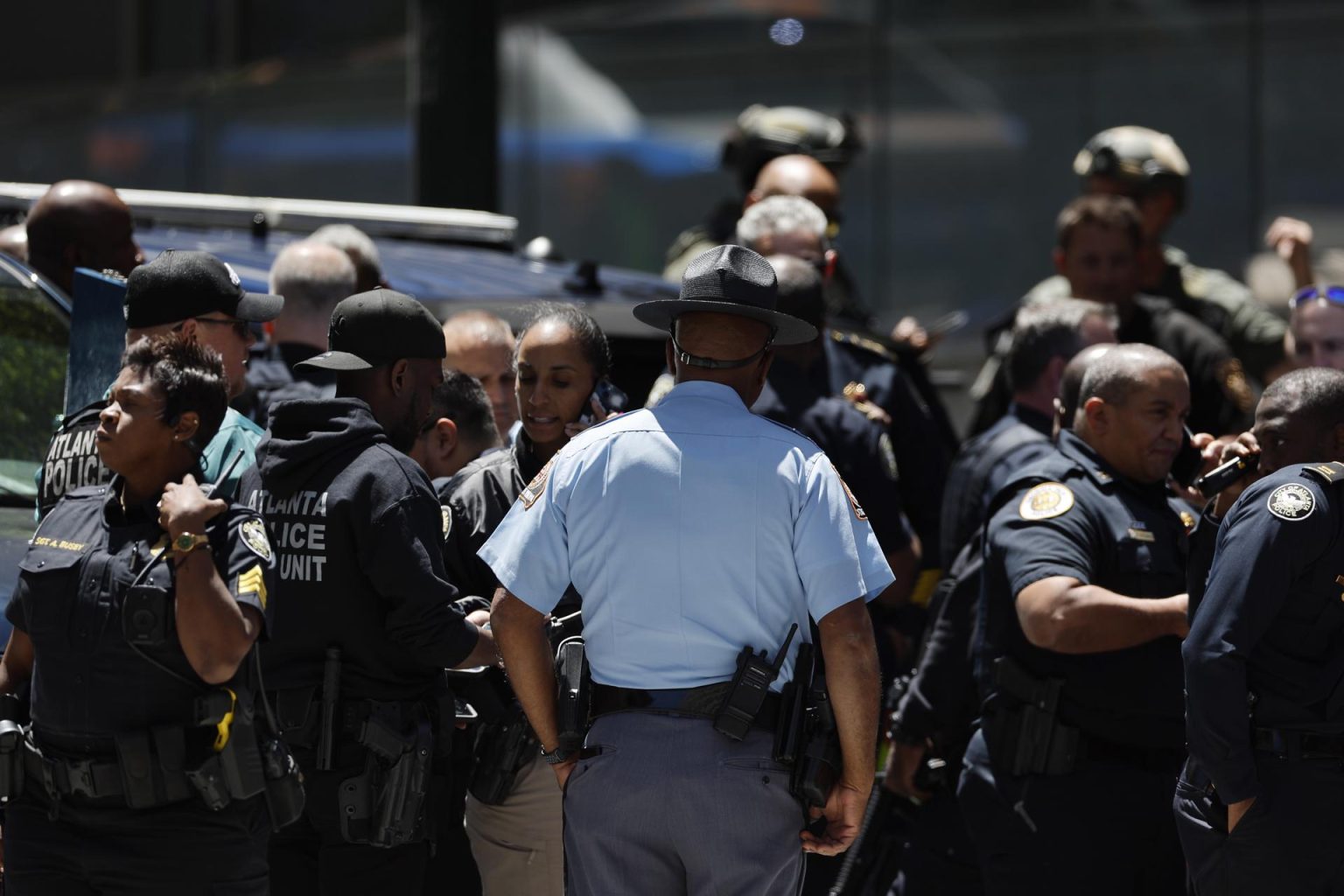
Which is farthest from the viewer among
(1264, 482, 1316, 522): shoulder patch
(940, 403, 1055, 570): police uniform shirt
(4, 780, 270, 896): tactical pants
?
(940, 403, 1055, 570): police uniform shirt

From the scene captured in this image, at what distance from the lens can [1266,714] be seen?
12.5ft

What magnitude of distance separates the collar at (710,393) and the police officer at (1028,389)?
1.84m

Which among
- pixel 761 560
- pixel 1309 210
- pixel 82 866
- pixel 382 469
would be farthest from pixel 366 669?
pixel 1309 210

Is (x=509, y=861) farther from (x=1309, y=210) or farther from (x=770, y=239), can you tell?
(x=1309, y=210)

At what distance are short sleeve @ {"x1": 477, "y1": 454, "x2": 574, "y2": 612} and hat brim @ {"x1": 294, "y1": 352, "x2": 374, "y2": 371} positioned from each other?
2.47 ft

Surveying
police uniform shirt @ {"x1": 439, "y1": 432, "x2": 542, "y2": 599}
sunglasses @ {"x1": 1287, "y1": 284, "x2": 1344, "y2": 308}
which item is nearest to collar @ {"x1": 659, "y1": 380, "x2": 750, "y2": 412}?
police uniform shirt @ {"x1": 439, "y1": 432, "x2": 542, "y2": 599}

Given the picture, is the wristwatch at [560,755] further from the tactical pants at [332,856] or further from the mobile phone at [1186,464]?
the mobile phone at [1186,464]

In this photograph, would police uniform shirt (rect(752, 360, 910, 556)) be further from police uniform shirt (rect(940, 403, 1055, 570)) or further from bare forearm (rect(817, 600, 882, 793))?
bare forearm (rect(817, 600, 882, 793))

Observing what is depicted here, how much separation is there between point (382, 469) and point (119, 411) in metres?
0.61

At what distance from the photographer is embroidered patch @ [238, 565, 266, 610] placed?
3.63 meters

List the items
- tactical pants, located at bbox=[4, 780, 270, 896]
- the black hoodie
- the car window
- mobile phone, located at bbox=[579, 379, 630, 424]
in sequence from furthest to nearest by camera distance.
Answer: the car window < mobile phone, located at bbox=[579, 379, 630, 424] < the black hoodie < tactical pants, located at bbox=[4, 780, 270, 896]

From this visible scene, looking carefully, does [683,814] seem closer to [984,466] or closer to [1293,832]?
[1293,832]

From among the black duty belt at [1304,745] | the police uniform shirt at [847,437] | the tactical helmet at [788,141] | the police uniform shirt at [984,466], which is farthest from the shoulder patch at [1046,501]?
the tactical helmet at [788,141]

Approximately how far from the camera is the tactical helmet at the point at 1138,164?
723cm
